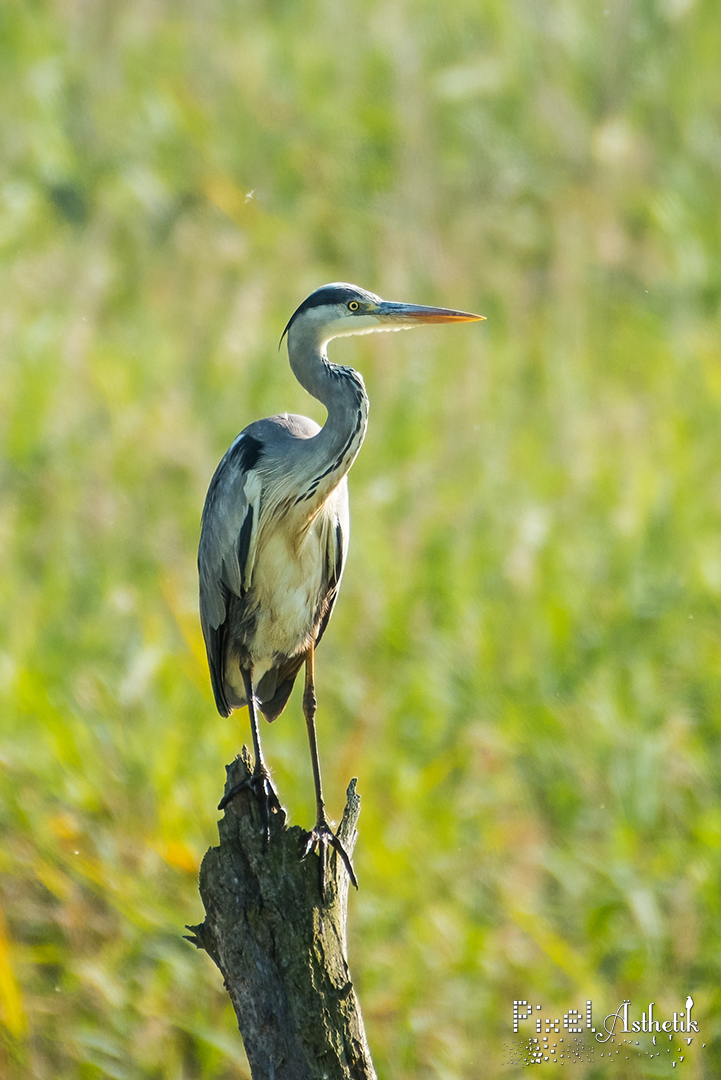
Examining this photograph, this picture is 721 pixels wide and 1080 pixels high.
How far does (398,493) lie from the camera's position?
255 inches

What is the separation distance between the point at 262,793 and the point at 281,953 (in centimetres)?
52

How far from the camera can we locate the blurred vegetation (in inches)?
179

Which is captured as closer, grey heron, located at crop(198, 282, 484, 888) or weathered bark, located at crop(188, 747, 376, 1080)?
weathered bark, located at crop(188, 747, 376, 1080)

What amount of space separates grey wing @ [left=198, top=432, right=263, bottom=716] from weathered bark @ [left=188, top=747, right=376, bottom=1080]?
3.36ft

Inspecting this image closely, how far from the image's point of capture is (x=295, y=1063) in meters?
2.51

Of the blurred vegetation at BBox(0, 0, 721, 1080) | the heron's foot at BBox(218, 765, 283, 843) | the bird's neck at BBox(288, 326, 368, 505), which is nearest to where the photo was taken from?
the heron's foot at BBox(218, 765, 283, 843)

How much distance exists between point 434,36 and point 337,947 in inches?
351

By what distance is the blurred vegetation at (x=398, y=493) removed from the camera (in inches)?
179

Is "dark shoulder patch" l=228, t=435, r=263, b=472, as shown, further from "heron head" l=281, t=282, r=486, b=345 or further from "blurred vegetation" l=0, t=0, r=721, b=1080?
"blurred vegetation" l=0, t=0, r=721, b=1080

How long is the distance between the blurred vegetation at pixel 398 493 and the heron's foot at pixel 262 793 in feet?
4.56

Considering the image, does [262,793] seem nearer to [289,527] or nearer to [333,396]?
[289,527]

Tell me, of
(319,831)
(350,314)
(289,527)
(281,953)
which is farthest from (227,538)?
(281,953)

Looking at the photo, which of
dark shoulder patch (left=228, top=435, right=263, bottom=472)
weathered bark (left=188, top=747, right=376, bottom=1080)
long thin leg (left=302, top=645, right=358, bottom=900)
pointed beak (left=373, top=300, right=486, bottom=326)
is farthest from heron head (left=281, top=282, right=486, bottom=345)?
weathered bark (left=188, top=747, right=376, bottom=1080)

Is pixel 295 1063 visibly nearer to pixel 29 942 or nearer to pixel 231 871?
pixel 231 871
